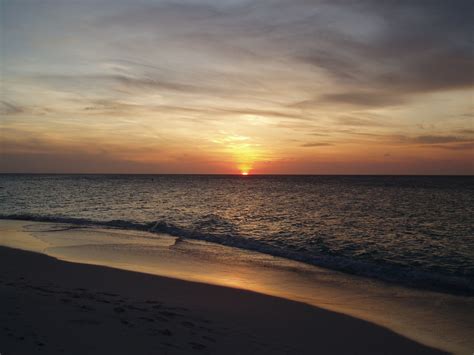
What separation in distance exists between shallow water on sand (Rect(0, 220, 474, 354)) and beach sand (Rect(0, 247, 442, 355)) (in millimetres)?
886

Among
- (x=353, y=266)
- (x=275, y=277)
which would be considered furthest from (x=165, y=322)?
(x=353, y=266)

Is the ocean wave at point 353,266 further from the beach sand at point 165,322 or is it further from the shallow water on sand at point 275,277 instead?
the beach sand at point 165,322

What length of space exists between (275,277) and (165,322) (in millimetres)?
6159

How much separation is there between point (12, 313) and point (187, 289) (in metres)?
4.82

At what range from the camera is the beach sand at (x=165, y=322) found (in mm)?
6277

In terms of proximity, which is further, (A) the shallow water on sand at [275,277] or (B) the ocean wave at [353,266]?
(B) the ocean wave at [353,266]

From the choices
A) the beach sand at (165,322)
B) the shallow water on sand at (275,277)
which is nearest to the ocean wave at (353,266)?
the shallow water on sand at (275,277)

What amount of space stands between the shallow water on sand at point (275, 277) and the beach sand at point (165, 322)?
89cm

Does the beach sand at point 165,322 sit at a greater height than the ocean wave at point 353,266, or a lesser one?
greater

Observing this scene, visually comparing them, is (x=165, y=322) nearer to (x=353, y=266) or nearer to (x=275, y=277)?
(x=275, y=277)

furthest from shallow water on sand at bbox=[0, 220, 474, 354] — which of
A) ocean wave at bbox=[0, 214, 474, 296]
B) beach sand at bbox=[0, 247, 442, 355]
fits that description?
beach sand at bbox=[0, 247, 442, 355]

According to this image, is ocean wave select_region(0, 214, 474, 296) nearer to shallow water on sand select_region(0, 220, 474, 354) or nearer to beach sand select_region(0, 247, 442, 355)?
shallow water on sand select_region(0, 220, 474, 354)

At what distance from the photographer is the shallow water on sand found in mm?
8719

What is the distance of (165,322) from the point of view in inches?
300
